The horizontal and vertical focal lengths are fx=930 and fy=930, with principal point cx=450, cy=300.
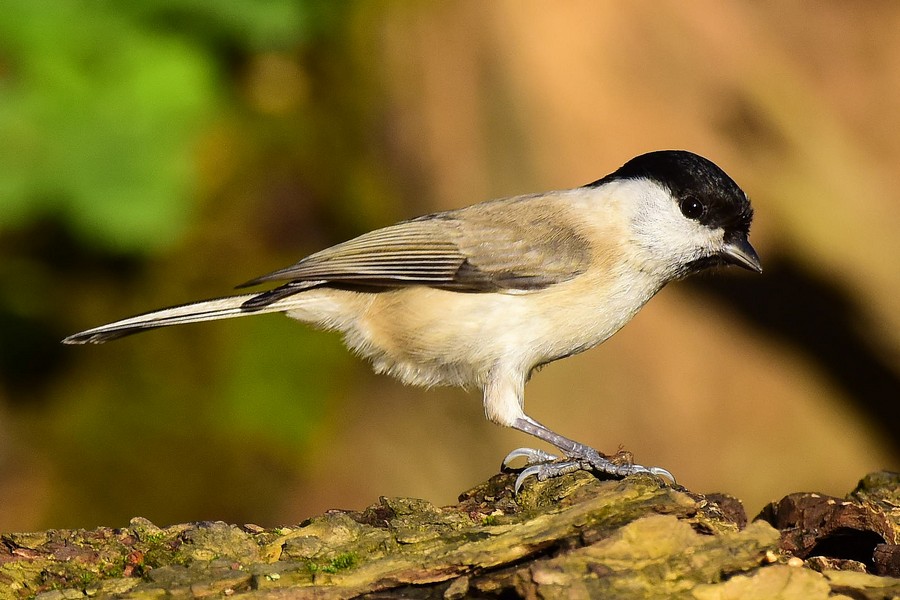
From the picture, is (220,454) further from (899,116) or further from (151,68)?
(899,116)

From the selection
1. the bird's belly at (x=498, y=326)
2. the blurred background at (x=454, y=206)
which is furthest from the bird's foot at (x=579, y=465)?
the blurred background at (x=454, y=206)

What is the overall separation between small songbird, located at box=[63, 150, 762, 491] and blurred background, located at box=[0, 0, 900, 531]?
169 centimetres

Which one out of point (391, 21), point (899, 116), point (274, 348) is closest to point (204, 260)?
point (274, 348)

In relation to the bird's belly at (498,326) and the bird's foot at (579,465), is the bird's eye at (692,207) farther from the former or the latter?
the bird's foot at (579,465)

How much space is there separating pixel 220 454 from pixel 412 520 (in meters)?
3.32

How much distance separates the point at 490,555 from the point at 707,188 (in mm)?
1797

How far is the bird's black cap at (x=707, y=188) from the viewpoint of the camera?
11.3 ft

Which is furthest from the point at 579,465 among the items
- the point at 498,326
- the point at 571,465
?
the point at 498,326

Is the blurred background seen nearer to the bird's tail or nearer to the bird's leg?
the bird's tail

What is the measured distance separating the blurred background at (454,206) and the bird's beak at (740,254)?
2.58 metres

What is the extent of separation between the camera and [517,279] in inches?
142

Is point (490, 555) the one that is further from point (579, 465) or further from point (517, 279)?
point (517, 279)

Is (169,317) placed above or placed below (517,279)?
above

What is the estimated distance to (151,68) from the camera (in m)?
4.57
